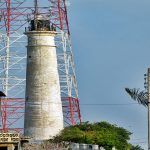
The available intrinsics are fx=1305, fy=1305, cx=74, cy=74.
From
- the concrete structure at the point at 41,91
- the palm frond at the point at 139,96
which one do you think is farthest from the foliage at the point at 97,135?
the palm frond at the point at 139,96

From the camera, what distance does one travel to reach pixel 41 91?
129125mm

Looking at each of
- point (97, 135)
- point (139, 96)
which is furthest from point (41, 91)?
point (139, 96)

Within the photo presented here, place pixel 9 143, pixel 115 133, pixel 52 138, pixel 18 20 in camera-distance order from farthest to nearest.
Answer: pixel 18 20, pixel 115 133, pixel 52 138, pixel 9 143

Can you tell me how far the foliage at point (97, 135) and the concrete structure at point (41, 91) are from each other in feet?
5.74

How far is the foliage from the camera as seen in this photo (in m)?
129

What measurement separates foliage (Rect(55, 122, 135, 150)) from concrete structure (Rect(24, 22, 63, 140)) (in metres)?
1.75

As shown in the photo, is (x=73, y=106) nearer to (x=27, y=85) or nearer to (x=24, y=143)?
(x=27, y=85)

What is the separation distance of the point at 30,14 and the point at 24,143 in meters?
25.2

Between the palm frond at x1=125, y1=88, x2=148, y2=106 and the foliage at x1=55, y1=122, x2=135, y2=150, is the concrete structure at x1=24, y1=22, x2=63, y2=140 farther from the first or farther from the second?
→ the palm frond at x1=125, y1=88, x2=148, y2=106

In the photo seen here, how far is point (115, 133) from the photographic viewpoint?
137 m

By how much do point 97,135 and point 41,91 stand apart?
7828mm

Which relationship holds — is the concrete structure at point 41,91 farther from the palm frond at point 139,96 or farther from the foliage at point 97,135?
the palm frond at point 139,96

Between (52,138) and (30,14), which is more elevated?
(30,14)

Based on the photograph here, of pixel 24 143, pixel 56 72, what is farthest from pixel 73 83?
pixel 24 143
